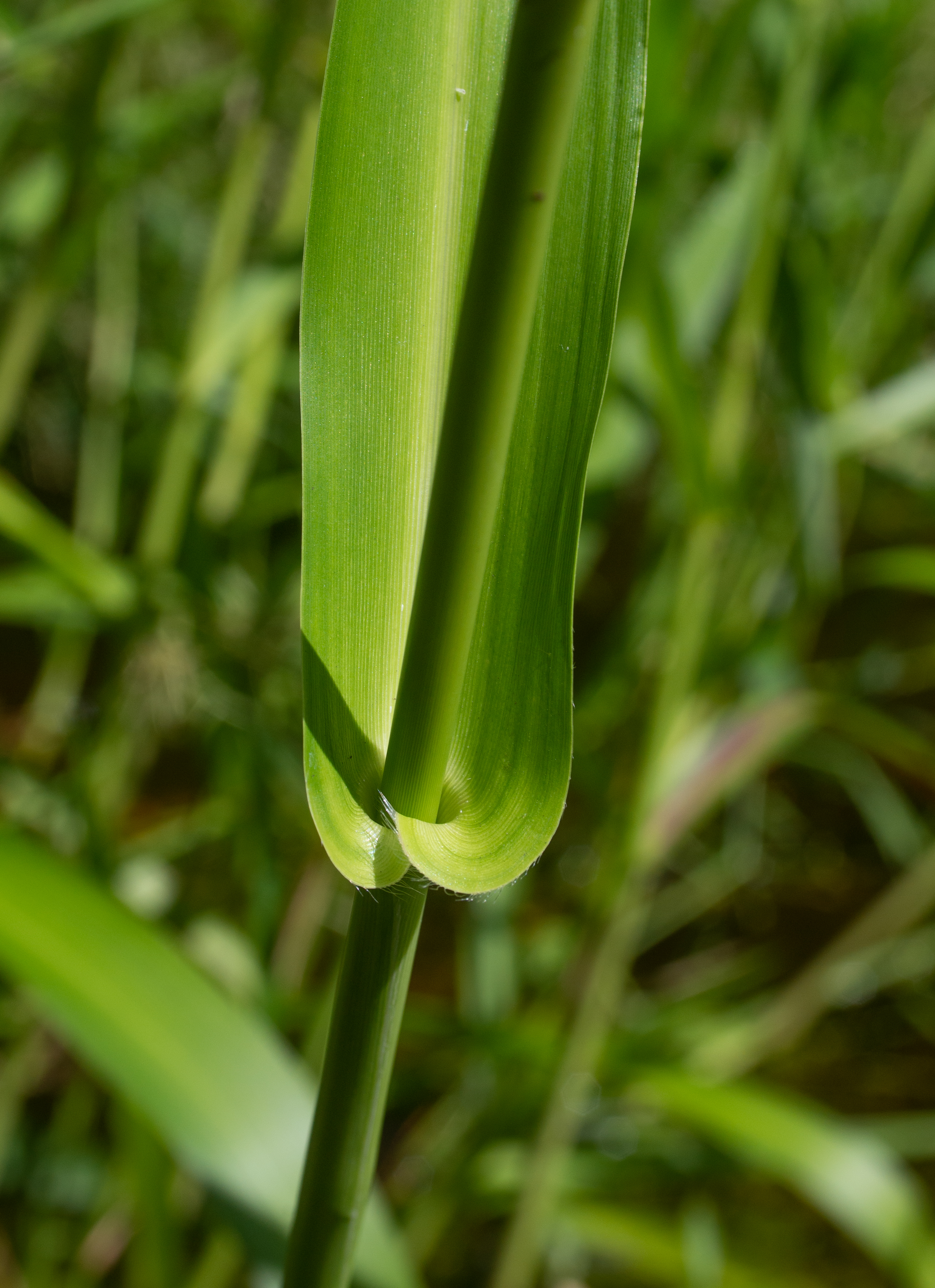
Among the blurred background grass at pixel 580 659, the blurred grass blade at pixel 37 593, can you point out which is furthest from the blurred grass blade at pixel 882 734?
the blurred grass blade at pixel 37 593

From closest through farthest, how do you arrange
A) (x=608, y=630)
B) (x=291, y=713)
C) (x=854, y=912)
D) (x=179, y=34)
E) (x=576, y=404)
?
(x=576, y=404) → (x=291, y=713) → (x=608, y=630) → (x=179, y=34) → (x=854, y=912)

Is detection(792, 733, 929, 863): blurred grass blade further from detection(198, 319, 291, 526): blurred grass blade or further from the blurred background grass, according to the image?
detection(198, 319, 291, 526): blurred grass blade

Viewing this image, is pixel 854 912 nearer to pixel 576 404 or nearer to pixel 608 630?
pixel 608 630

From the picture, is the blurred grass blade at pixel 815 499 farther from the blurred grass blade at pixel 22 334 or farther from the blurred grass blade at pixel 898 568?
the blurred grass blade at pixel 22 334

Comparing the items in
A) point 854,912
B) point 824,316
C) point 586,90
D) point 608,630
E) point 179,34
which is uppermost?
point 179,34

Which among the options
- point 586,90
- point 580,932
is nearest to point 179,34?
point 580,932
